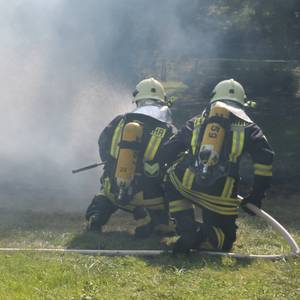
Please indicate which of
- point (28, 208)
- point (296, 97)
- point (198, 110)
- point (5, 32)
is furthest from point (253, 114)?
point (28, 208)

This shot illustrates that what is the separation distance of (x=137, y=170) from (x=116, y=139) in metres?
0.37

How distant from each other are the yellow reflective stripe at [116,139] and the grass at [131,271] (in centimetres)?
76

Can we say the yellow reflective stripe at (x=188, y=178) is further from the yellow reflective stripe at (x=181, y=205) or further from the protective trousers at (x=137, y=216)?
the protective trousers at (x=137, y=216)

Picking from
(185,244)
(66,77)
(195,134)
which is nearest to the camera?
(185,244)

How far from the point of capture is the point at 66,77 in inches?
410

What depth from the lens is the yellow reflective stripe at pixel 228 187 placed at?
14.9 feet

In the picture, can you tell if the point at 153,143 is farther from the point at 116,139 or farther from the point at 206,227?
the point at 206,227

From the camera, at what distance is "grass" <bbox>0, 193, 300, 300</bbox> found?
3.65 m

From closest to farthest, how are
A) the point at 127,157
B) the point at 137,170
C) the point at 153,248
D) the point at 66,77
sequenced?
the point at 153,248, the point at 127,157, the point at 137,170, the point at 66,77

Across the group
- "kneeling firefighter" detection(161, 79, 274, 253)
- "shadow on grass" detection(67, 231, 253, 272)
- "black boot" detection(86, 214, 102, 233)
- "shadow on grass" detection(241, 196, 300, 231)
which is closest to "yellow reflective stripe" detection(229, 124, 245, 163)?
"kneeling firefighter" detection(161, 79, 274, 253)

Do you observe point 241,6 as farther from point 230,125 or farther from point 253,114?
point 230,125

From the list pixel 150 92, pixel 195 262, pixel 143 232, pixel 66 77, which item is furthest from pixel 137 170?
pixel 66 77

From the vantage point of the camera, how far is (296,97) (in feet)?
42.8

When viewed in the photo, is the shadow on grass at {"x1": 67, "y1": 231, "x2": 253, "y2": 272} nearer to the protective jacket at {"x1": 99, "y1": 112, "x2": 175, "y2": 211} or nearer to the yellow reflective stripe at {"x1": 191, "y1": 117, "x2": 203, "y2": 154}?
the protective jacket at {"x1": 99, "y1": 112, "x2": 175, "y2": 211}
